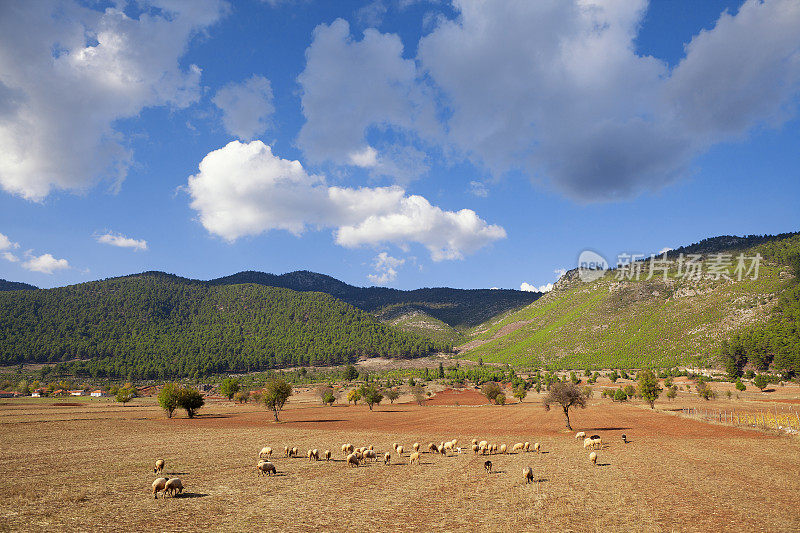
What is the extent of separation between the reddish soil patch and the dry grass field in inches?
3618

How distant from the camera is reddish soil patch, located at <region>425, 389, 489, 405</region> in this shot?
13761 cm

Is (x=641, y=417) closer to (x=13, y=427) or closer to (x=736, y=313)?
(x=13, y=427)

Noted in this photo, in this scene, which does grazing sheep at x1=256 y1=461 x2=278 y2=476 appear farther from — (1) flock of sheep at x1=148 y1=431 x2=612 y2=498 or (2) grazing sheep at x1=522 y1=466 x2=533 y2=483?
(2) grazing sheep at x1=522 y1=466 x2=533 y2=483

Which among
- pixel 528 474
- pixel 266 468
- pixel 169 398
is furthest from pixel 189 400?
pixel 528 474

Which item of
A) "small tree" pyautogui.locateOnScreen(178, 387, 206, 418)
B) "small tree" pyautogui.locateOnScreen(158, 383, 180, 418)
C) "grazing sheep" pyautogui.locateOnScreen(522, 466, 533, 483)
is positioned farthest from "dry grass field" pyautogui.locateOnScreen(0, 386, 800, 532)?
"small tree" pyautogui.locateOnScreen(178, 387, 206, 418)

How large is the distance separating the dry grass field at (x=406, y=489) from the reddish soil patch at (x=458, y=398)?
91.9m

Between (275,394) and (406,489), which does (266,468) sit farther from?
(275,394)

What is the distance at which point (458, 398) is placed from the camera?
149m

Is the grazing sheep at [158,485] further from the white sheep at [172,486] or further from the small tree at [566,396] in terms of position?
the small tree at [566,396]

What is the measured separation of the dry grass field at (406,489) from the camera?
1962cm

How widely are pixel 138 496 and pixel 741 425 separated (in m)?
79.0

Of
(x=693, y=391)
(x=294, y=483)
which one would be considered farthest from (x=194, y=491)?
(x=693, y=391)

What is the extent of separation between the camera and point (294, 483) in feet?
92.3

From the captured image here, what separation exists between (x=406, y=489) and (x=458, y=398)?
12934 cm
